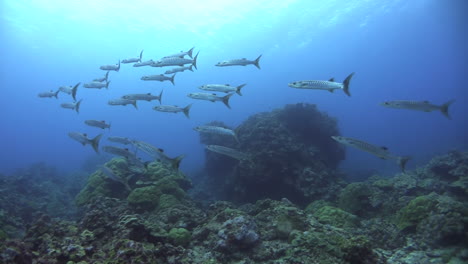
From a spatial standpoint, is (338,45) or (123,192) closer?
(123,192)

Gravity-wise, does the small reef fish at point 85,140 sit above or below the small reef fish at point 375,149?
below

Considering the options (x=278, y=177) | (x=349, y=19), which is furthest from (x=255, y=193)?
(x=349, y=19)

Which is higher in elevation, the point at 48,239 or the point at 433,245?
the point at 433,245

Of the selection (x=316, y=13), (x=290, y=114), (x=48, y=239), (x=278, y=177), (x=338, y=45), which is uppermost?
(x=338, y=45)

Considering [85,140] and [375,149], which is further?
[85,140]

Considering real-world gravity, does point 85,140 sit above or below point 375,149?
below

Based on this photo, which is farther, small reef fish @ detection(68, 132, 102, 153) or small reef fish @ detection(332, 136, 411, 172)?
small reef fish @ detection(68, 132, 102, 153)

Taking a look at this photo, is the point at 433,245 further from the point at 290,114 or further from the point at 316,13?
the point at 316,13

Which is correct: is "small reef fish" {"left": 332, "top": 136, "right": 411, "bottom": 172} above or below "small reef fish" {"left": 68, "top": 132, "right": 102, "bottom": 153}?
above

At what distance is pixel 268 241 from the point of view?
6.52 m

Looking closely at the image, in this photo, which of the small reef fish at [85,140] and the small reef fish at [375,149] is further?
the small reef fish at [85,140]

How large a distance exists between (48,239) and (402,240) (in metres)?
8.25

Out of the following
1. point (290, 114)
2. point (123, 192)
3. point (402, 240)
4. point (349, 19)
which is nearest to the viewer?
point (402, 240)

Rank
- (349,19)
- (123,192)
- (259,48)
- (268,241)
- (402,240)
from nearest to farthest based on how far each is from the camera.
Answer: (268,241)
(402,240)
(123,192)
(349,19)
(259,48)
